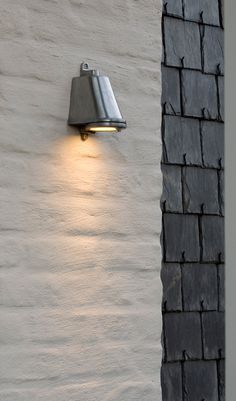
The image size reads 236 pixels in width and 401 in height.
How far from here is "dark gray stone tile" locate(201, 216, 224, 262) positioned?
11.3 feet

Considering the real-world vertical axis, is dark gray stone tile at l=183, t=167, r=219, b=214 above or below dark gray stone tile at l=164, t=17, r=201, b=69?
below

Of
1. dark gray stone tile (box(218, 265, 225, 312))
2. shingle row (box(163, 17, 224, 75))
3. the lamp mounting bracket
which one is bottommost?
dark gray stone tile (box(218, 265, 225, 312))

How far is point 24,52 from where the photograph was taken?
217cm

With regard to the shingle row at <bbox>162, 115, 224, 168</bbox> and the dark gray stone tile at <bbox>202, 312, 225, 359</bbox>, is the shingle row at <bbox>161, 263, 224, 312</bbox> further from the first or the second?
the shingle row at <bbox>162, 115, 224, 168</bbox>

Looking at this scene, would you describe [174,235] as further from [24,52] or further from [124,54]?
[24,52]

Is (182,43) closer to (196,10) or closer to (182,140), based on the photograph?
(196,10)

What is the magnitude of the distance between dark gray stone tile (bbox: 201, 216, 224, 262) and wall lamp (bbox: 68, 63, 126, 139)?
1293 millimetres

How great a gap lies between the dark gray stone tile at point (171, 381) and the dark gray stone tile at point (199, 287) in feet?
0.69

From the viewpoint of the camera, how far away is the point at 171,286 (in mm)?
3326

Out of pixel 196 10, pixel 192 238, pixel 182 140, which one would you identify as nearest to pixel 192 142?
pixel 182 140

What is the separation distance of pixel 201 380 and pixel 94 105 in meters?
1.53

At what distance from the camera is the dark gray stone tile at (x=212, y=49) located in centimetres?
349

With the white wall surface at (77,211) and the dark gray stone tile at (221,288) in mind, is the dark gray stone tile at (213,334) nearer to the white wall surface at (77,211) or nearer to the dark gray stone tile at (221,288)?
the dark gray stone tile at (221,288)

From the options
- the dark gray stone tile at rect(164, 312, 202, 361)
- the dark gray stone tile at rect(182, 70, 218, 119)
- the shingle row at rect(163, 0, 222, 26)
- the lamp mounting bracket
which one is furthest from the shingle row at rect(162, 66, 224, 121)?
the lamp mounting bracket
